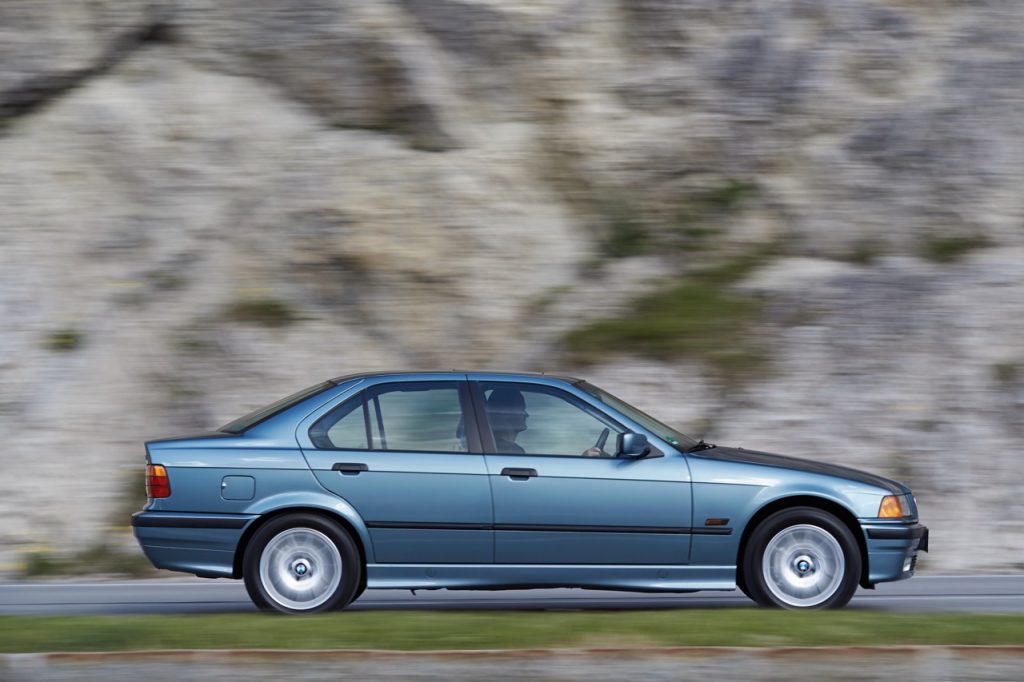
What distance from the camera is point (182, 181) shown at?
16516 millimetres

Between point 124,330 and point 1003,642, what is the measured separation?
11212 mm

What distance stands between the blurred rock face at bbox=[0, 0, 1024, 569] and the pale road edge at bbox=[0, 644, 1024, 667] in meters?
6.96

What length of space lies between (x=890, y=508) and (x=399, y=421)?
3184 mm

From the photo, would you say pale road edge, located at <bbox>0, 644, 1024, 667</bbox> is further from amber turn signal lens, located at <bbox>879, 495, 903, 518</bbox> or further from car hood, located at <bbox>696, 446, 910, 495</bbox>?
car hood, located at <bbox>696, 446, 910, 495</bbox>

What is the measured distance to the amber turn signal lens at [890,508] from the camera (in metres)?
8.14

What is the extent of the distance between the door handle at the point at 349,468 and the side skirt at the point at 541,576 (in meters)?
0.59

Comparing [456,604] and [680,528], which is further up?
[680,528]

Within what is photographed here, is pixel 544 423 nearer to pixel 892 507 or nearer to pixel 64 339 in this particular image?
pixel 892 507

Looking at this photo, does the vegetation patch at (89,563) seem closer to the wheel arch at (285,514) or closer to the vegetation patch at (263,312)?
the vegetation patch at (263,312)

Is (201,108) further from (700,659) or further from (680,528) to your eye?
(700,659)

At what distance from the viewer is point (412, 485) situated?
315 inches

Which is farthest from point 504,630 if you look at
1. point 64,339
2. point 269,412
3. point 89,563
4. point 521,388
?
point 64,339

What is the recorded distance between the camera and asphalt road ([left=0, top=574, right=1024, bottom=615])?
28.9 ft

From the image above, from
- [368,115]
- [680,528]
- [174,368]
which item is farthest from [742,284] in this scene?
[680,528]
